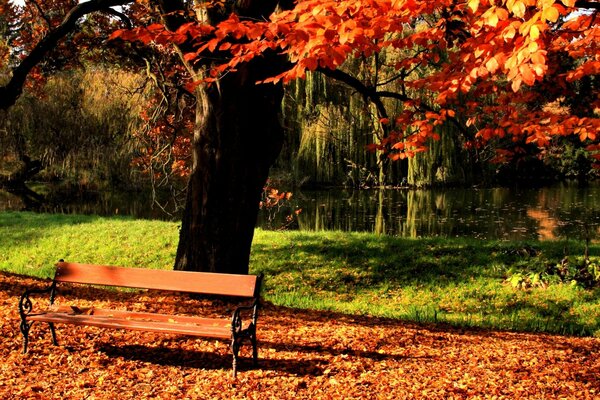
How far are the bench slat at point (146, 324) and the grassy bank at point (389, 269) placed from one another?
133 inches

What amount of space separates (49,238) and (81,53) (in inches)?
165

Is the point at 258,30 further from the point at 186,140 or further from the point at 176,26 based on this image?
the point at 186,140

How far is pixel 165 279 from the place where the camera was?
4516 mm

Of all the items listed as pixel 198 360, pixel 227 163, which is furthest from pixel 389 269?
pixel 198 360

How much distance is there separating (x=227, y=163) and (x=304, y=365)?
247 centimetres

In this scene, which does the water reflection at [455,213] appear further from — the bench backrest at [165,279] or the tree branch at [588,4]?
the bench backrest at [165,279]

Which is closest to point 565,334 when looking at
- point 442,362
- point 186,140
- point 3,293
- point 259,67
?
point 442,362

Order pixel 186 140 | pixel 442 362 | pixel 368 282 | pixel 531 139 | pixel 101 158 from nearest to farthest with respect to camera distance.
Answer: pixel 442 362 → pixel 531 139 → pixel 368 282 → pixel 186 140 → pixel 101 158

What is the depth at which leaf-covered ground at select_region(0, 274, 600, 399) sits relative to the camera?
3.83 m

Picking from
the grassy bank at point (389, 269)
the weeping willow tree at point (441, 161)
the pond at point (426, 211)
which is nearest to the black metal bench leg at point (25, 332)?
the grassy bank at point (389, 269)

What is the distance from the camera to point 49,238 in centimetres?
1229

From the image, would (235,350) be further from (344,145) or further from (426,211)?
(344,145)

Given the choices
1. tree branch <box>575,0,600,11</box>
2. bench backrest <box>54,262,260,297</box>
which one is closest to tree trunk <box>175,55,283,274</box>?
bench backrest <box>54,262,260,297</box>

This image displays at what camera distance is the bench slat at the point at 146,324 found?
3879 mm
